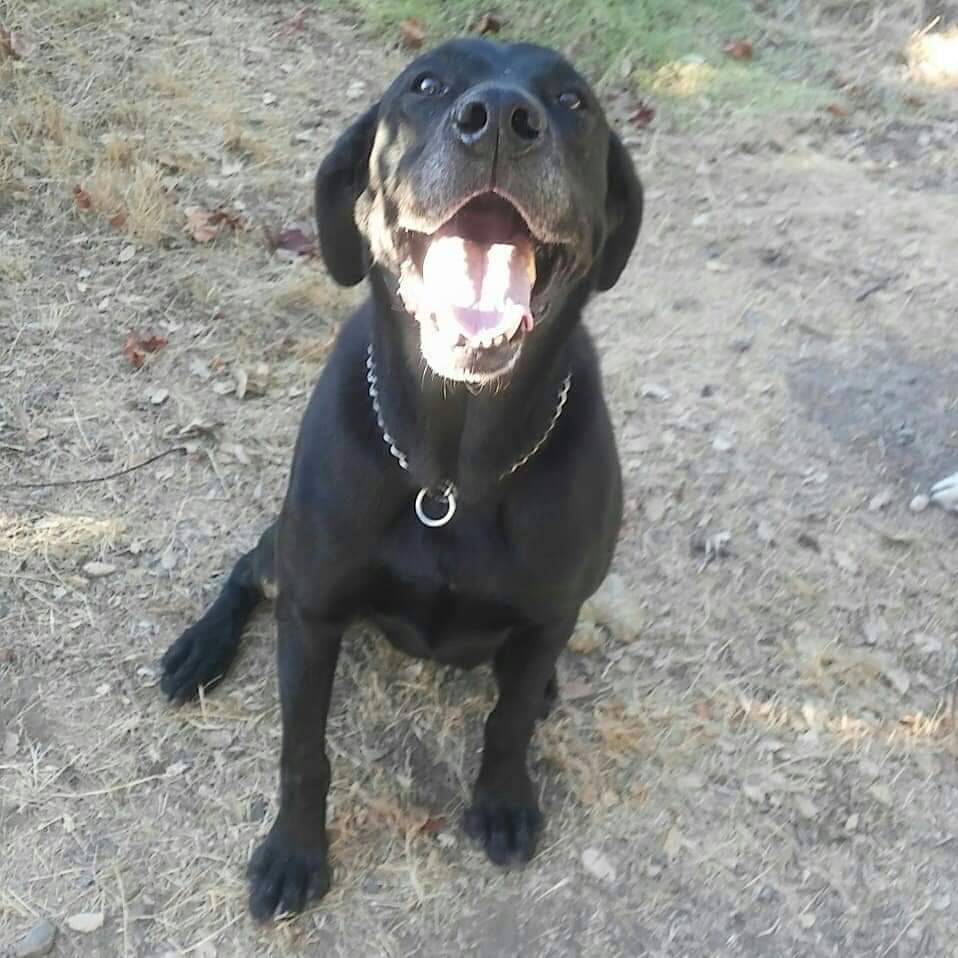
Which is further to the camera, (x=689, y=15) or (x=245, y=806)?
(x=689, y=15)

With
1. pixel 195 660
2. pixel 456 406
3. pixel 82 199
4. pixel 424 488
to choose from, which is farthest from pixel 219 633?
pixel 82 199

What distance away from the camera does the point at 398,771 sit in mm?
2656

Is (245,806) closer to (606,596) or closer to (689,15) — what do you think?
(606,596)

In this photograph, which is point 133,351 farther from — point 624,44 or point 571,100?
point 624,44

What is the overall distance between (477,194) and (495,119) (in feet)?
0.36

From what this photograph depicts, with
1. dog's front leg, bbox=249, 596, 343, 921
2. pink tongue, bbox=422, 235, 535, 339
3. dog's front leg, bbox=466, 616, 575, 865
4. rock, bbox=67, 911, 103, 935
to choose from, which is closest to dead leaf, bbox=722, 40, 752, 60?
dog's front leg, bbox=466, 616, 575, 865

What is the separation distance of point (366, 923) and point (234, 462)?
1.37 metres

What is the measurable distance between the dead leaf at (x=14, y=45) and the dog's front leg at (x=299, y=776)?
3165mm

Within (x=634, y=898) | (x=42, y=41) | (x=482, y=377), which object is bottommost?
(x=634, y=898)

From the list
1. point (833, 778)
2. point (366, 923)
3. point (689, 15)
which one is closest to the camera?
point (366, 923)

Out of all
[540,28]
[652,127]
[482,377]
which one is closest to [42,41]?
[540,28]

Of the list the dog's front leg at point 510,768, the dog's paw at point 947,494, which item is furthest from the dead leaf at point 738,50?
the dog's front leg at point 510,768

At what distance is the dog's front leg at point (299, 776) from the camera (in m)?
2.24

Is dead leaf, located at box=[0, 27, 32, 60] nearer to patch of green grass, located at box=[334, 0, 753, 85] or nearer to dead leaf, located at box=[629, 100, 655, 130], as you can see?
patch of green grass, located at box=[334, 0, 753, 85]
